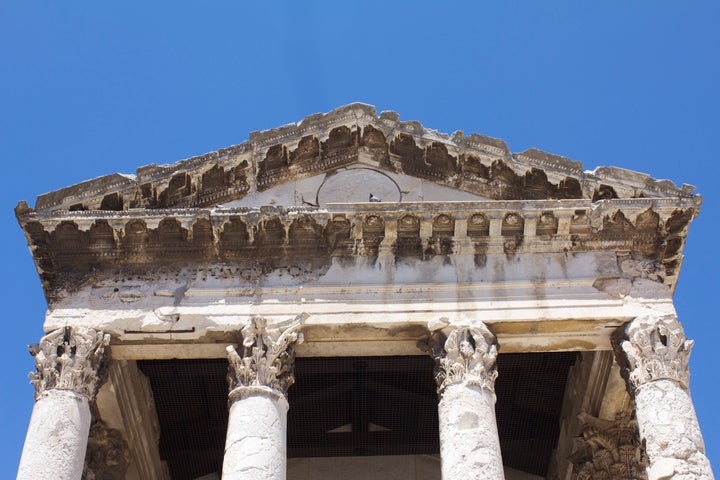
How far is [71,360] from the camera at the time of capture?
13516mm

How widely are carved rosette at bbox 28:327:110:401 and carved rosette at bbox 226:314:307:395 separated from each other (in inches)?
64.6

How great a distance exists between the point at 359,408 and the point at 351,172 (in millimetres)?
3935

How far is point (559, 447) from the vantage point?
16.9m

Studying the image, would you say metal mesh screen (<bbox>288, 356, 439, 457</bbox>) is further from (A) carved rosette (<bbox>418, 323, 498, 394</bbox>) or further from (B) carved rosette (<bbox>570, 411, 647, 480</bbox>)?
(A) carved rosette (<bbox>418, 323, 498, 394</bbox>)

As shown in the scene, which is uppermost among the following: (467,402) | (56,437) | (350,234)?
(350,234)

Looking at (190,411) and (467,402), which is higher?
(190,411)

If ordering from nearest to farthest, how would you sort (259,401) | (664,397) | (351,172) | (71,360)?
1. (664,397)
2. (259,401)
3. (71,360)
4. (351,172)

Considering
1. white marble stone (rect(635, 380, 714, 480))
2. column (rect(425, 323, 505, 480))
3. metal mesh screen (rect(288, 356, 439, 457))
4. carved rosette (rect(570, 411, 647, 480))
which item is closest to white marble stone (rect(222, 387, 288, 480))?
column (rect(425, 323, 505, 480))

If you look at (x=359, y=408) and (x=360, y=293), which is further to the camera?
(x=359, y=408)

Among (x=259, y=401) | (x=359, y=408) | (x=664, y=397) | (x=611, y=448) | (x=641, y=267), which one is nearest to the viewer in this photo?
(x=664, y=397)

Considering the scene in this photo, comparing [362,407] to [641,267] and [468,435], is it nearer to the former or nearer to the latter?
[468,435]

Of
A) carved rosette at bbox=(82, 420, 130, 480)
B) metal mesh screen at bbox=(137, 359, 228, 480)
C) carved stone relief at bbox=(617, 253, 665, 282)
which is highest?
carved stone relief at bbox=(617, 253, 665, 282)

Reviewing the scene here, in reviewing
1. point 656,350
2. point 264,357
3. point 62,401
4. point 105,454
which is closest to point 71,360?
point 62,401

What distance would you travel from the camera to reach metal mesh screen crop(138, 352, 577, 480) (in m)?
16.5
